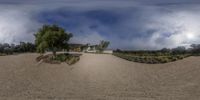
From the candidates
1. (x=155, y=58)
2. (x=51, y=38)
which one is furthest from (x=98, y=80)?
(x=51, y=38)

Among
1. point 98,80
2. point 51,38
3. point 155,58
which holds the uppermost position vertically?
point 51,38

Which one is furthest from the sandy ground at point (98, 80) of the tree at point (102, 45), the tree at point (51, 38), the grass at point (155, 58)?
the tree at point (51, 38)

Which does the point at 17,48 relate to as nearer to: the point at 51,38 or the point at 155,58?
the point at 51,38

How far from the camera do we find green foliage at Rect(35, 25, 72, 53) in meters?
22.6

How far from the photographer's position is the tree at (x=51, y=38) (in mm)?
22609

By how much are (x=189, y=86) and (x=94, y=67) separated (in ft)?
22.3

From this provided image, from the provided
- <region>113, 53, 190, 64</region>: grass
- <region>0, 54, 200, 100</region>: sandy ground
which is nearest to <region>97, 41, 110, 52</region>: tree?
<region>0, 54, 200, 100</region>: sandy ground

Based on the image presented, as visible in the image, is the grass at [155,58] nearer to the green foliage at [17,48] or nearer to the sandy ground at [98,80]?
the sandy ground at [98,80]

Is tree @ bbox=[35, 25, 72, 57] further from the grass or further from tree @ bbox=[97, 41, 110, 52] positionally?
the grass

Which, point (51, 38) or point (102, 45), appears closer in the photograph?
point (51, 38)

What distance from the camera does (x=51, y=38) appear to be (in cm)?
2266

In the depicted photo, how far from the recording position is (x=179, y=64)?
2103cm

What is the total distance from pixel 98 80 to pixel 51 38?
5.88 metres

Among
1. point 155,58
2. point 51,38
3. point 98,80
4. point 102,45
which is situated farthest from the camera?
point 102,45
